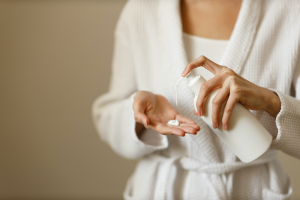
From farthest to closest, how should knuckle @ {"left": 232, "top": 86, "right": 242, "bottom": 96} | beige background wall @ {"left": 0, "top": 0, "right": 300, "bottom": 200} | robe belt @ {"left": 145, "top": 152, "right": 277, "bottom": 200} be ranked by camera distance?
1. beige background wall @ {"left": 0, "top": 0, "right": 300, "bottom": 200}
2. robe belt @ {"left": 145, "top": 152, "right": 277, "bottom": 200}
3. knuckle @ {"left": 232, "top": 86, "right": 242, "bottom": 96}

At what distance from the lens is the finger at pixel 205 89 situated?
0.49 meters

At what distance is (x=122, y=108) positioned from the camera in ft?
2.61

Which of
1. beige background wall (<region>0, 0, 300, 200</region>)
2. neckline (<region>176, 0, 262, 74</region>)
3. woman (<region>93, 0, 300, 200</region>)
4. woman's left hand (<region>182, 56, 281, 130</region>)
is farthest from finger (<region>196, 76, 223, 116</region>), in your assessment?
beige background wall (<region>0, 0, 300, 200</region>)

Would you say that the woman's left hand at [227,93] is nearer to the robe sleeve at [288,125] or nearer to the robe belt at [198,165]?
the robe sleeve at [288,125]

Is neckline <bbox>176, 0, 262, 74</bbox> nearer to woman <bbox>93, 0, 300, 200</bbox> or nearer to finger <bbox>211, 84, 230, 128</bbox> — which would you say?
woman <bbox>93, 0, 300, 200</bbox>

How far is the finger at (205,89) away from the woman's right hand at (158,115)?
58mm

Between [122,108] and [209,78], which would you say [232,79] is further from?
[122,108]

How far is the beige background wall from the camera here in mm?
1214

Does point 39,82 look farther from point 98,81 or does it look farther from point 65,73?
point 98,81

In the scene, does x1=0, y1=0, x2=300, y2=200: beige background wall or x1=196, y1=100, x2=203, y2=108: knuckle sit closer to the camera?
x1=196, y1=100, x2=203, y2=108: knuckle

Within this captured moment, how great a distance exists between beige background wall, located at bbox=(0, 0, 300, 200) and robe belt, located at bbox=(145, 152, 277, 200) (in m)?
0.66

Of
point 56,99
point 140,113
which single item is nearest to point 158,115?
point 140,113

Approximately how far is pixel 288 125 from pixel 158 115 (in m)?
0.28

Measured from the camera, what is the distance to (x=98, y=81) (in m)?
1.29
